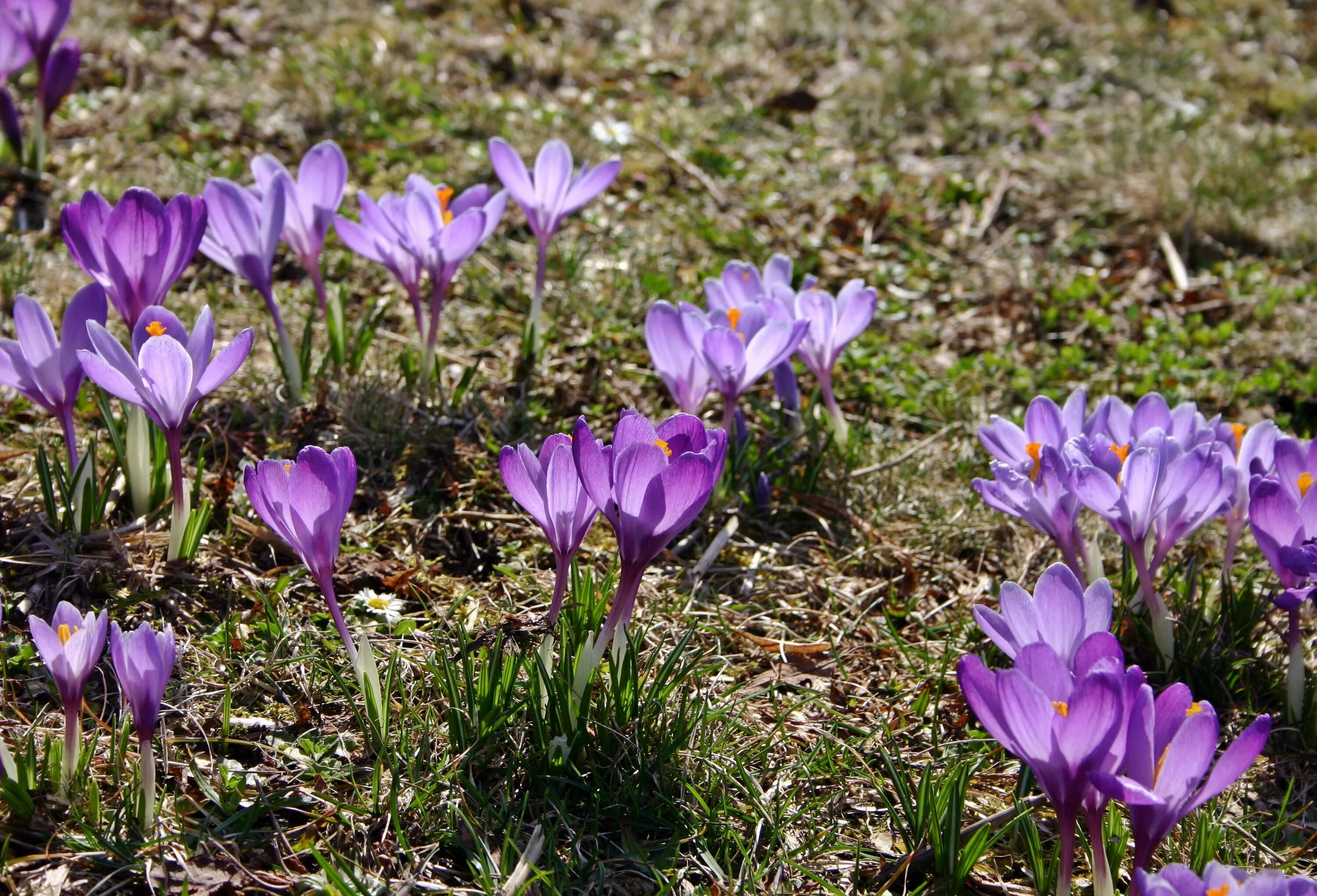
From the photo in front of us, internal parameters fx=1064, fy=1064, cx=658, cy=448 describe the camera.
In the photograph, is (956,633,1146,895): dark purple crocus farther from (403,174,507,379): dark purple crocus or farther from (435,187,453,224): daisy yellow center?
(435,187,453,224): daisy yellow center

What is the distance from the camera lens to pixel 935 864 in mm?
1721

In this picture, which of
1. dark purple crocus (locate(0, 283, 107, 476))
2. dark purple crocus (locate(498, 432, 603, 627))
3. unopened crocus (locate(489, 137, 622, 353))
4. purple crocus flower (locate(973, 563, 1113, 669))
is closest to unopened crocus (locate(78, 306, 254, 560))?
dark purple crocus (locate(0, 283, 107, 476))

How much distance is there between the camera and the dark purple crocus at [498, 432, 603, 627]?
1744mm

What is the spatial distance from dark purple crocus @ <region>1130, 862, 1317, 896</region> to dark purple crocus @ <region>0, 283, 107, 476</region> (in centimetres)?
195

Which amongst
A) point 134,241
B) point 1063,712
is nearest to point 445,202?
point 134,241

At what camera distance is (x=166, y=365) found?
6.15ft

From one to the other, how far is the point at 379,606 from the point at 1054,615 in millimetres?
1321

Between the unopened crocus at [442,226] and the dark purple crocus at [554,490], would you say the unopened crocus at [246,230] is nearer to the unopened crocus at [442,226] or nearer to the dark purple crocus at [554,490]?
the unopened crocus at [442,226]

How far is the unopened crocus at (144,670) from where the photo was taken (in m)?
1.56

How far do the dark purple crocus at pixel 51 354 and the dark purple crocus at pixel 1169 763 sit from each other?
1.88m

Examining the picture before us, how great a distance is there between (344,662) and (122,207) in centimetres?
101

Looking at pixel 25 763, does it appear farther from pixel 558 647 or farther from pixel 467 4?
pixel 467 4

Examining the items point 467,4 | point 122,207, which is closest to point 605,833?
point 122,207

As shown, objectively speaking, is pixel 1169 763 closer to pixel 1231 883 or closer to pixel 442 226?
pixel 1231 883
